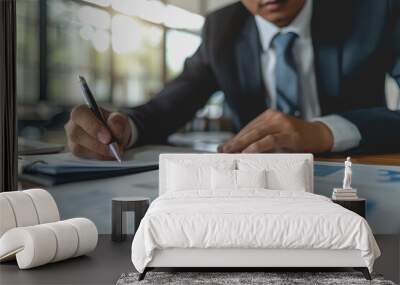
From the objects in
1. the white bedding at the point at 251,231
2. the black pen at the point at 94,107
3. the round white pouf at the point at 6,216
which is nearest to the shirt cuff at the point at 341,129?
the black pen at the point at 94,107

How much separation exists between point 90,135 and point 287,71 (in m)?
2.36

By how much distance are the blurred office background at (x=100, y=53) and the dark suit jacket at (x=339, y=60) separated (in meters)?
0.22

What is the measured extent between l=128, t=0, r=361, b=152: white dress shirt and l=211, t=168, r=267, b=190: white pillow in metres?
1.18

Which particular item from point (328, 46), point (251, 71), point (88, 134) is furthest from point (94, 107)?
point (328, 46)

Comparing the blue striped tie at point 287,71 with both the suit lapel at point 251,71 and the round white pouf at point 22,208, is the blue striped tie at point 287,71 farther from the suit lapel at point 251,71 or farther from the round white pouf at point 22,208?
the round white pouf at point 22,208

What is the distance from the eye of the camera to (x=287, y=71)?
7.16 meters

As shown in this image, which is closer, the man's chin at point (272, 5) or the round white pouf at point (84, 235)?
the round white pouf at point (84, 235)

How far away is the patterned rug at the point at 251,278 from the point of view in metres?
4.68

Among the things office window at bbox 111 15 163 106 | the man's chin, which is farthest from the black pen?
the man's chin

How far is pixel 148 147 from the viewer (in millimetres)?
7309

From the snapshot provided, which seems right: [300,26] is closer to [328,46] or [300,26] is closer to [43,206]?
[328,46]

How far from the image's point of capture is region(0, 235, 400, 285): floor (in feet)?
15.8

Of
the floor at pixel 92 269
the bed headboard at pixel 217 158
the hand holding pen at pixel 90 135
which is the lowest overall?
the floor at pixel 92 269

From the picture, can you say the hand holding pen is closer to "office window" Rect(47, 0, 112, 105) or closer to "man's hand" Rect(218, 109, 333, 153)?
"office window" Rect(47, 0, 112, 105)
